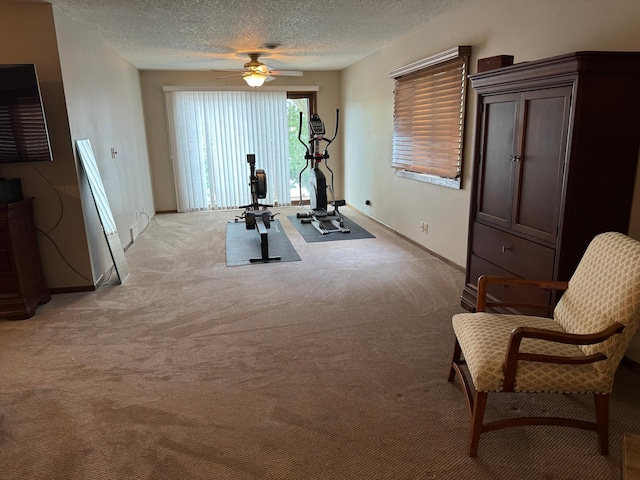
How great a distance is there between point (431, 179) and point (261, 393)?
3.15 meters

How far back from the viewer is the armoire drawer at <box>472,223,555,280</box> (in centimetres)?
252

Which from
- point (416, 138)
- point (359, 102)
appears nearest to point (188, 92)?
point (359, 102)

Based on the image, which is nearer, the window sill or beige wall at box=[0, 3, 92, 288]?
beige wall at box=[0, 3, 92, 288]

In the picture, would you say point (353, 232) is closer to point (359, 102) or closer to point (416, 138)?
point (416, 138)

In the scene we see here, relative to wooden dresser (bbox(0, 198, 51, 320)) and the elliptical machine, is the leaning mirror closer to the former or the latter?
wooden dresser (bbox(0, 198, 51, 320))

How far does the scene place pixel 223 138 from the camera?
750 centimetres

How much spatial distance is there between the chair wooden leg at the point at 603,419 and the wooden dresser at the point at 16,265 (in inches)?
146

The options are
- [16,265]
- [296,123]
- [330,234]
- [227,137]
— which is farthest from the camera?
[296,123]

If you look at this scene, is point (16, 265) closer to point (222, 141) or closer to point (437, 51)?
point (437, 51)

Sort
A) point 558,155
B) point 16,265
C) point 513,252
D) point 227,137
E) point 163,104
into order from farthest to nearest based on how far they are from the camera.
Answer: point 227,137 < point 163,104 < point 16,265 < point 513,252 < point 558,155

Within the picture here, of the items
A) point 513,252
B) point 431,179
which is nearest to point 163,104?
point 431,179

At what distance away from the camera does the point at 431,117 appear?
4.67m

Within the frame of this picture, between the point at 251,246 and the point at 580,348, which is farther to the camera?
the point at 251,246

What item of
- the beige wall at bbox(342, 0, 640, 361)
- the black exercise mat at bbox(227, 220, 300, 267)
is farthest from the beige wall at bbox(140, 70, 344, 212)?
the black exercise mat at bbox(227, 220, 300, 267)
